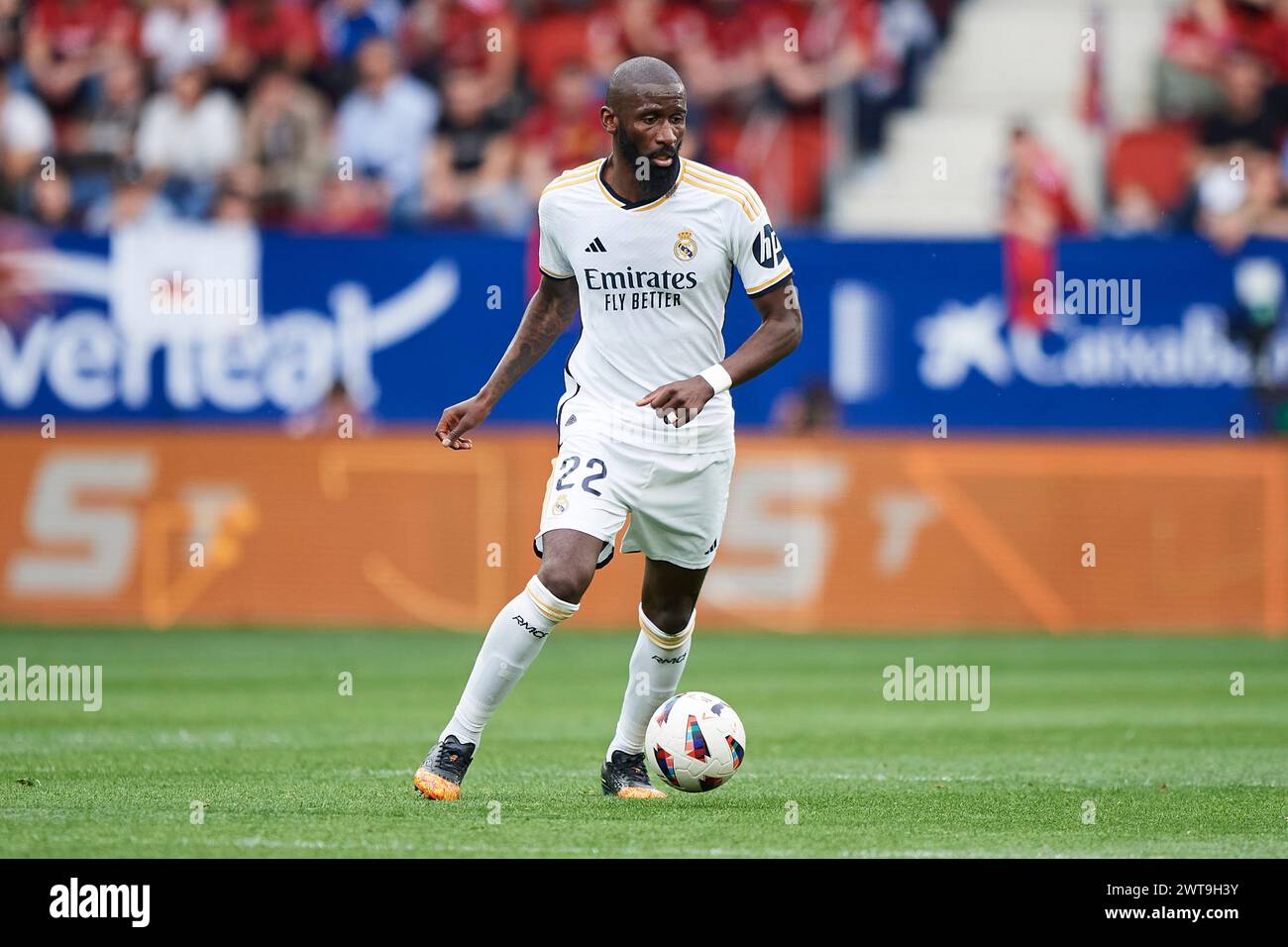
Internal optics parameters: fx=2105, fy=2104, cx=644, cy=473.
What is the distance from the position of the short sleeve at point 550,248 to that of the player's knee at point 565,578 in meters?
1.23

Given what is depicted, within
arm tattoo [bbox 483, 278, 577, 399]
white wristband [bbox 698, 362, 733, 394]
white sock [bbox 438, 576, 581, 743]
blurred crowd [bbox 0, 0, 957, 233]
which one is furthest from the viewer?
blurred crowd [bbox 0, 0, 957, 233]

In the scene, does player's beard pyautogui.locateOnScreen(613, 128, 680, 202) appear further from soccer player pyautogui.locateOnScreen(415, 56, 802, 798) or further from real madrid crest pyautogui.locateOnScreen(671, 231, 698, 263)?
real madrid crest pyautogui.locateOnScreen(671, 231, 698, 263)

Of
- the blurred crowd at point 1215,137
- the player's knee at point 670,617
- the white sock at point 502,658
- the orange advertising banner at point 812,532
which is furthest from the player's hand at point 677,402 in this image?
the blurred crowd at point 1215,137

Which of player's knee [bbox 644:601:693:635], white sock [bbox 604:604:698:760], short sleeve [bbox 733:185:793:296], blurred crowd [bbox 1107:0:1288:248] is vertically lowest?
white sock [bbox 604:604:698:760]

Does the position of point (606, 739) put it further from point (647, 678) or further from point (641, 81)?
point (641, 81)

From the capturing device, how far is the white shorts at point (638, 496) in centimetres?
799

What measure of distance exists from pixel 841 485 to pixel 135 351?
581cm

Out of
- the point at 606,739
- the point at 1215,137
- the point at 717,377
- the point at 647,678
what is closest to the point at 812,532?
the point at 1215,137

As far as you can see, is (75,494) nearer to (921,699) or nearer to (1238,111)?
(921,699)

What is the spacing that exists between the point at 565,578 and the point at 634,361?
904mm

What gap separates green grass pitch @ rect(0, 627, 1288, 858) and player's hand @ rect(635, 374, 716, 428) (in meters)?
1.46

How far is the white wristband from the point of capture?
772 cm

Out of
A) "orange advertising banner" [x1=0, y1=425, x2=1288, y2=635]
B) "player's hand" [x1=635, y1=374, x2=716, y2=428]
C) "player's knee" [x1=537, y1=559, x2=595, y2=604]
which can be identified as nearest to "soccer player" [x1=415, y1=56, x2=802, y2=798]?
"player's knee" [x1=537, y1=559, x2=595, y2=604]

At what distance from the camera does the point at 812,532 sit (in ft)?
55.2
